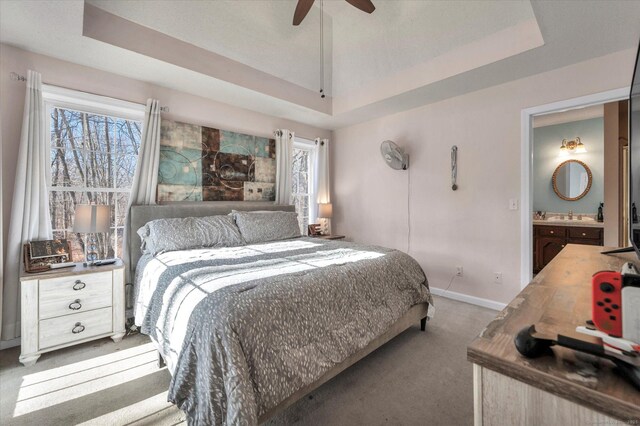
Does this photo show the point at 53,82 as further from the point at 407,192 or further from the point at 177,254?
the point at 407,192

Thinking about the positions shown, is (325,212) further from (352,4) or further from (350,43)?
(352,4)

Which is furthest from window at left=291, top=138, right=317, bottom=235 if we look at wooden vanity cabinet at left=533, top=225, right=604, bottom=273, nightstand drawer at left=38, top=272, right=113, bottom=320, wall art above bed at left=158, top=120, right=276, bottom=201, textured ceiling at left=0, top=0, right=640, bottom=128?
wooden vanity cabinet at left=533, top=225, right=604, bottom=273

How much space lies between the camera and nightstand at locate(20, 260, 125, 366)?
78.9 inches

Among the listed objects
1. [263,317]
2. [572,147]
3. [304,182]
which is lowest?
[263,317]

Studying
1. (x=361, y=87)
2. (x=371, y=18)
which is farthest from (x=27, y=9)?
(x=361, y=87)

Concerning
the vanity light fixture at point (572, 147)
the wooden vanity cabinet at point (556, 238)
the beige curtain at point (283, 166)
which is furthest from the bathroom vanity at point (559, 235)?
the beige curtain at point (283, 166)

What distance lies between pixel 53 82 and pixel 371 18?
308cm

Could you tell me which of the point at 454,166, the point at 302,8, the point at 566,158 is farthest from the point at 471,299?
the point at 302,8

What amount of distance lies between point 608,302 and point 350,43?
11.5 ft

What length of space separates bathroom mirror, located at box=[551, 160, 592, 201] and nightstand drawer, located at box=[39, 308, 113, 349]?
6.24 m

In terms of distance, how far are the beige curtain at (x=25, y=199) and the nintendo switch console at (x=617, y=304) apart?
3458 mm

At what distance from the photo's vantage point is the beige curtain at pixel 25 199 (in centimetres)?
223

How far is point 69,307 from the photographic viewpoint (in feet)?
7.05

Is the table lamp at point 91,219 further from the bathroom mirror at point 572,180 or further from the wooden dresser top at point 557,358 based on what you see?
the bathroom mirror at point 572,180
